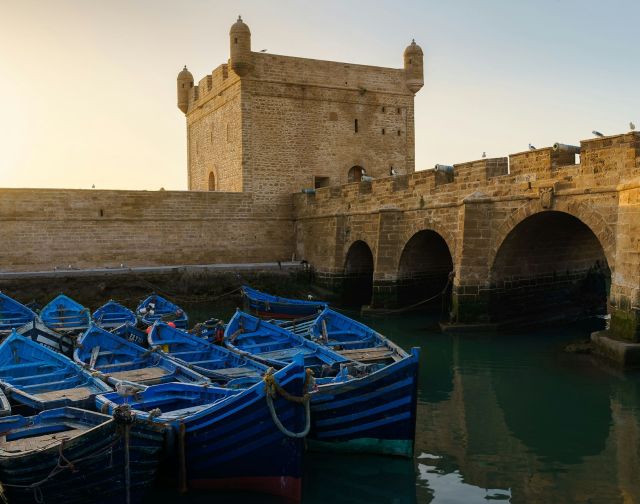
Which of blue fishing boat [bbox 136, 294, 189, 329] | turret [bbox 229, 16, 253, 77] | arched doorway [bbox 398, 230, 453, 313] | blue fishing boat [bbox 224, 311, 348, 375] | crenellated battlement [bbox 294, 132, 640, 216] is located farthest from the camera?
turret [bbox 229, 16, 253, 77]

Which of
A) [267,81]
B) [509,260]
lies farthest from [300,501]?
[267,81]

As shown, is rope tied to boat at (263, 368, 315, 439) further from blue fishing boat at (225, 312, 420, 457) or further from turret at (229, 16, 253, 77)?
turret at (229, 16, 253, 77)

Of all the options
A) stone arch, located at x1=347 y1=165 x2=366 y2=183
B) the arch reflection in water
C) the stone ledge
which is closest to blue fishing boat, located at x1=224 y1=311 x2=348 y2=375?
the arch reflection in water

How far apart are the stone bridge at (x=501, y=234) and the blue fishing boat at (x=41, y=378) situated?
30.8 ft

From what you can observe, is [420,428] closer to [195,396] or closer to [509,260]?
[195,396]

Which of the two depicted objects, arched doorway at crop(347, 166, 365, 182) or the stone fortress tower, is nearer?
the stone fortress tower

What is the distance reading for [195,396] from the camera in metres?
7.83

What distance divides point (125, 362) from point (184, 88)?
77.9ft

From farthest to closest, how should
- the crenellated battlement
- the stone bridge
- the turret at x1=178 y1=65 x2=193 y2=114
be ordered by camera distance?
the turret at x1=178 y1=65 x2=193 y2=114 < the crenellated battlement < the stone bridge

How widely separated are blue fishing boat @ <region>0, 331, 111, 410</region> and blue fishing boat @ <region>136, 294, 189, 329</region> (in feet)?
13.8

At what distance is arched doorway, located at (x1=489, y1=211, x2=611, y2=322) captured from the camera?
15.9 metres

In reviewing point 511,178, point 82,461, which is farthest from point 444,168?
point 82,461

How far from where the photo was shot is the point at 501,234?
15477mm

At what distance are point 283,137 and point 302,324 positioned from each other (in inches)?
518
